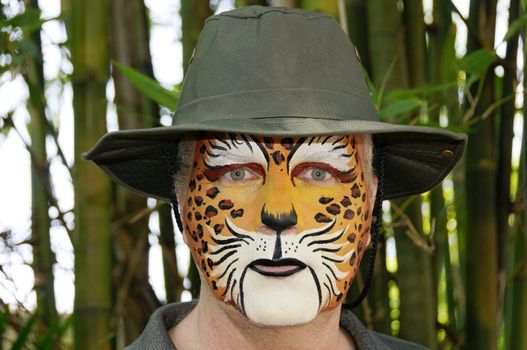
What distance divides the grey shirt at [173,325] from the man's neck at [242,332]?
0.04 metres

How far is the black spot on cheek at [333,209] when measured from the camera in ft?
4.25

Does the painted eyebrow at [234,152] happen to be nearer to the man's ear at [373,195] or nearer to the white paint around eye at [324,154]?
the white paint around eye at [324,154]

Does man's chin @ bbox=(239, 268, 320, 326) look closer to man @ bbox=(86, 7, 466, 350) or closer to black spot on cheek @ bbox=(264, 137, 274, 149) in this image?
man @ bbox=(86, 7, 466, 350)

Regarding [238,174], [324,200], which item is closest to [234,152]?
[238,174]

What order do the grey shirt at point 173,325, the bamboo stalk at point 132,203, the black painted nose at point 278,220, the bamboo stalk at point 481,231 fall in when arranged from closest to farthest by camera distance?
the black painted nose at point 278,220 < the grey shirt at point 173,325 < the bamboo stalk at point 481,231 < the bamboo stalk at point 132,203

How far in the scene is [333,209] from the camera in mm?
1302

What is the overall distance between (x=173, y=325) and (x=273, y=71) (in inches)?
17.3

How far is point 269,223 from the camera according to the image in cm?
124

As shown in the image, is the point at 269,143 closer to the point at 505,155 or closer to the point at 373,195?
the point at 373,195

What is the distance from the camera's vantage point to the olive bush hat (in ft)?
4.14

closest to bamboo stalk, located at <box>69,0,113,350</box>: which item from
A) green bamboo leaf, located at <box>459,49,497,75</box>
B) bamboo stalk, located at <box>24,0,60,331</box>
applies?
bamboo stalk, located at <box>24,0,60,331</box>

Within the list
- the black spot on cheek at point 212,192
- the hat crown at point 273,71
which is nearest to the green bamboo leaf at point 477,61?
the hat crown at point 273,71

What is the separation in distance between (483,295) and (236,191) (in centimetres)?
73

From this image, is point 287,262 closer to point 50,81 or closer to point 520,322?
point 520,322
